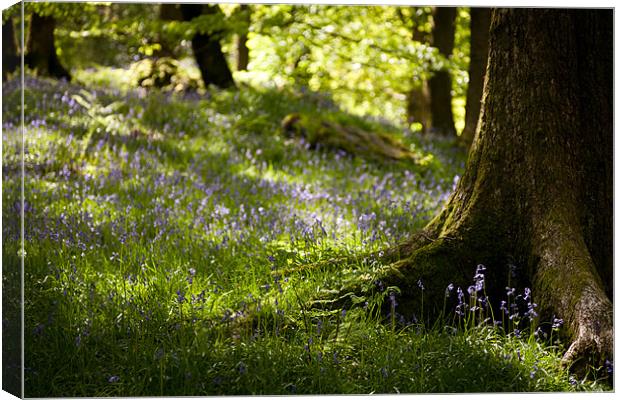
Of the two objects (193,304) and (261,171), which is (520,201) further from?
(261,171)

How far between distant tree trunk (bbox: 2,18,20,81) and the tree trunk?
5.56 m

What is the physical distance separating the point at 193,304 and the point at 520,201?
6.65ft

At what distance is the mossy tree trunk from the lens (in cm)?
430

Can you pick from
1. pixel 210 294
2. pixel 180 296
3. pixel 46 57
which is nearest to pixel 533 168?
pixel 210 294

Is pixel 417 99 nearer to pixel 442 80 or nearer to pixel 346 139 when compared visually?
pixel 442 80

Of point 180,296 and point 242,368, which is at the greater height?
point 180,296

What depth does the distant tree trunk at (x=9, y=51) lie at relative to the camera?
414 centimetres

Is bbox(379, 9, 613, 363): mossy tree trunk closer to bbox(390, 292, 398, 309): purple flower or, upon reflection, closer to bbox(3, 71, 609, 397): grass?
bbox(390, 292, 398, 309): purple flower

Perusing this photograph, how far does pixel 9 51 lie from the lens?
4.18 metres

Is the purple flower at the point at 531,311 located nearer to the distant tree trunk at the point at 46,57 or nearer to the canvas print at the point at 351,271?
the canvas print at the point at 351,271

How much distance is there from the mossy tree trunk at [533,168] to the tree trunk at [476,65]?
3.97 meters

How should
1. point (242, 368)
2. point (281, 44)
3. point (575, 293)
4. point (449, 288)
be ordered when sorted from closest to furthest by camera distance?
point (242, 368) < point (575, 293) < point (449, 288) < point (281, 44)

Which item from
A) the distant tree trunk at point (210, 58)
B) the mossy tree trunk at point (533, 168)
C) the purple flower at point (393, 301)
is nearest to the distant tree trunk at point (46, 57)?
the distant tree trunk at point (210, 58)

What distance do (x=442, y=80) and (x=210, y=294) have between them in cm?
775
